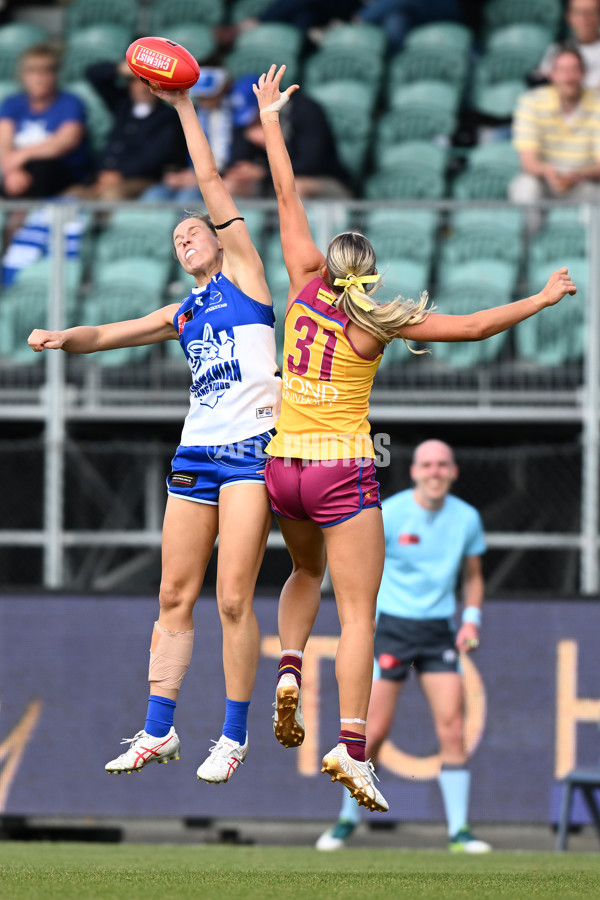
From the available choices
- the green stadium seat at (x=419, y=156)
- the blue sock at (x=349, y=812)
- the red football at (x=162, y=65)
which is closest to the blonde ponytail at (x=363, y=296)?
the red football at (x=162, y=65)

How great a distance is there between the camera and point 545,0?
13.8m

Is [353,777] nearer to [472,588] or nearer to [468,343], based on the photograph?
[472,588]

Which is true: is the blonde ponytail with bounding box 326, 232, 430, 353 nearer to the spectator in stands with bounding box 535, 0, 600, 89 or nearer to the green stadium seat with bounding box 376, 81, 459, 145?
the green stadium seat with bounding box 376, 81, 459, 145

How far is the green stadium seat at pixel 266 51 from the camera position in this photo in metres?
13.5

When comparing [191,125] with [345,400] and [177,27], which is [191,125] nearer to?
[345,400]

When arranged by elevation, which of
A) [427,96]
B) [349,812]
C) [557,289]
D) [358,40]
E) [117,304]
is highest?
[358,40]

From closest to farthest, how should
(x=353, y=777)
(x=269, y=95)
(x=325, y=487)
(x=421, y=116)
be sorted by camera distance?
(x=353, y=777) < (x=325, y=487) < (x=269, y=95) < (x=421, y=116)

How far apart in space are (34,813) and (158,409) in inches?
119

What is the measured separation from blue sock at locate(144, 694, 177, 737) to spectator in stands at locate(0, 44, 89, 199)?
7.11m

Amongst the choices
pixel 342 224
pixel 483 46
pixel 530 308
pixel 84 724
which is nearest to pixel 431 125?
pixel 483 46

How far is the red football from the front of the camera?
6.07m

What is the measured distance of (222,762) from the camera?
5.90m

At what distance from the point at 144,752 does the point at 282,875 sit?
83 cm

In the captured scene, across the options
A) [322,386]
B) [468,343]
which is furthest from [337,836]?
[322,386]
